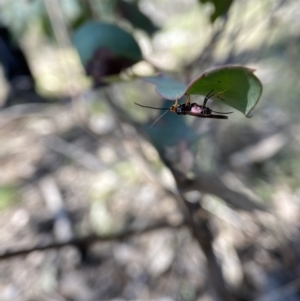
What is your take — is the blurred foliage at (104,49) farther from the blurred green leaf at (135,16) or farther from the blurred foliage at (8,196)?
the blurred foliage at (8,196)

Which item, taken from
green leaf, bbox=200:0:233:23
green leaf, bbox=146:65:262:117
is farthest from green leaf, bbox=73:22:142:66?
green leaf, bbox=146:65:262:117

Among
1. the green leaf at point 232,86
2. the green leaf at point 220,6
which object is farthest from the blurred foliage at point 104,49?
the green leaf at point 232,86

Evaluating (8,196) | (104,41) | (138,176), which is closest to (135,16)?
(104,41)

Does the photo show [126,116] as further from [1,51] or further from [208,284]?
[1,51]

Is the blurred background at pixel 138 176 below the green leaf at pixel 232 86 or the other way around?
below

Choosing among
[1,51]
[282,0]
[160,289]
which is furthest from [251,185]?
[1,51]

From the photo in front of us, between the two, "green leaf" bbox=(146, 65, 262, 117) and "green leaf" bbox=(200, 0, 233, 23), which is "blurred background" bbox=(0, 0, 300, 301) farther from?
"green leaf" bbox=(146, 65, 262, 117)

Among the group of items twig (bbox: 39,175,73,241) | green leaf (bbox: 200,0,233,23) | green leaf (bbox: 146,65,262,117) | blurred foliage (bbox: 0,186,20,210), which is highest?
green leaf (bbox: 146,65,262,117)
